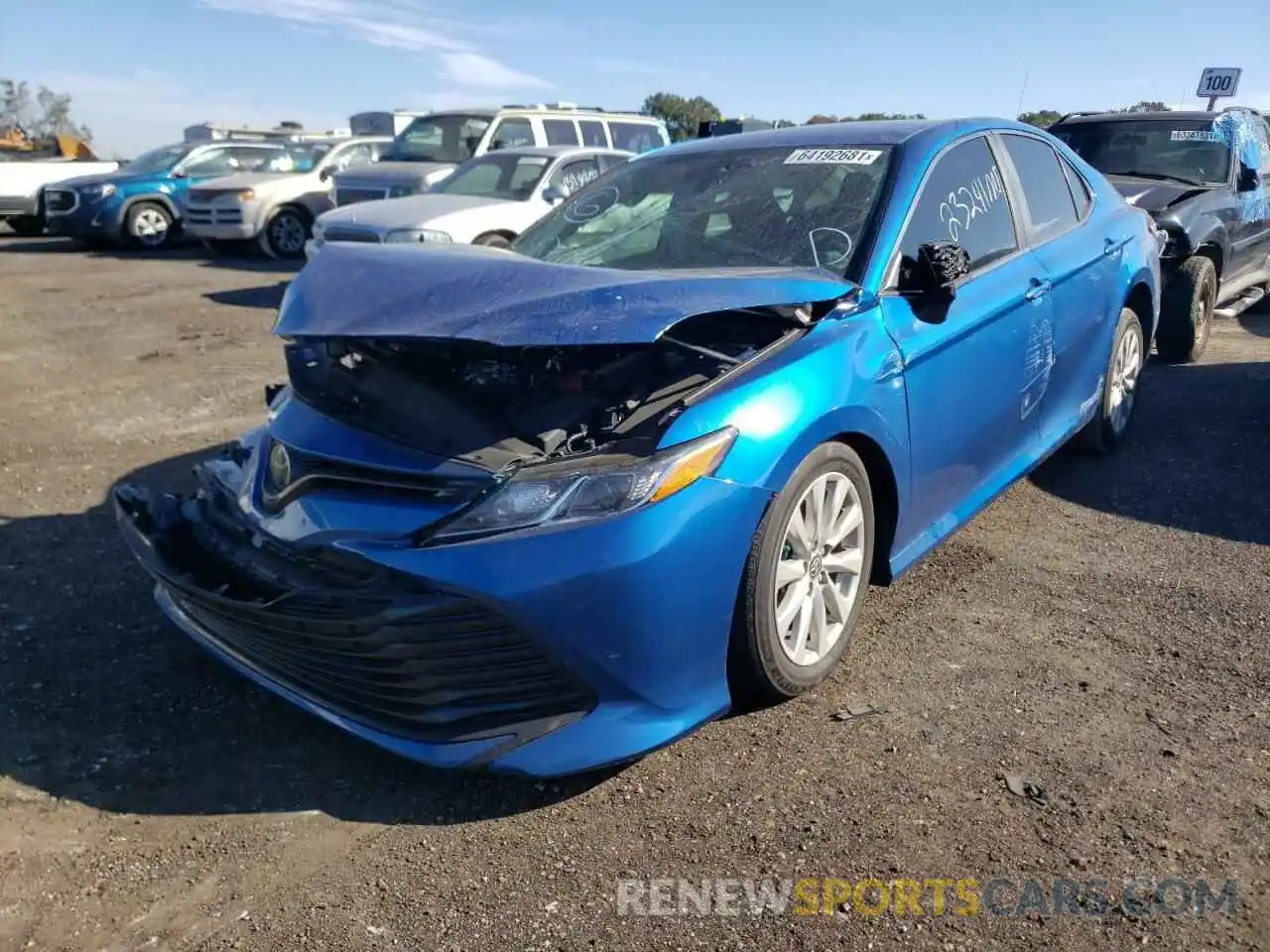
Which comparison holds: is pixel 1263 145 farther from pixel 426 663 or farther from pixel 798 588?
pixel 426 663

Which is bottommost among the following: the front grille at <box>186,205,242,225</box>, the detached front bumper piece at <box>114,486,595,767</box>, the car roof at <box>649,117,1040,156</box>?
the detached front bumper piece at <box>114,486,595,767</box>

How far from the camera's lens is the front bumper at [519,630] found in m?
2.40

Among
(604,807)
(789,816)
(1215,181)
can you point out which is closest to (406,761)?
(604,807)

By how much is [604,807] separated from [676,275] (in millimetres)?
1526

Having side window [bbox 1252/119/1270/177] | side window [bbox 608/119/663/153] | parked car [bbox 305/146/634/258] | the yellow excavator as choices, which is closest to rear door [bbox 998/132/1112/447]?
parked car [bbox 305/146/634/258]

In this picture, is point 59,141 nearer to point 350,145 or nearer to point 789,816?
point 350,145

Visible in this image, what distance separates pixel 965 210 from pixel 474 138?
9566 millimetres

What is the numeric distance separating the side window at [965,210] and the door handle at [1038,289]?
163 millimetres

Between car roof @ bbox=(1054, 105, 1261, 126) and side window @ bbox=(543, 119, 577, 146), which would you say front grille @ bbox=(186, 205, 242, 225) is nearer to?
side window @ bbox=(543, 119, 577, 146)

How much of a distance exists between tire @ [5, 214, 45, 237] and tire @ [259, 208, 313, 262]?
5.77 meters

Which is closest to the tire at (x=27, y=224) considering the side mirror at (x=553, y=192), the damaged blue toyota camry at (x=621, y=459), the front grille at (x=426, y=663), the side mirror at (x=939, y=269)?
the side mirror at (x=553, y=192)

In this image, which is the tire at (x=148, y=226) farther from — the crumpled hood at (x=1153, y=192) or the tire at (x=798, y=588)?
the tire at (x=798, y=588)

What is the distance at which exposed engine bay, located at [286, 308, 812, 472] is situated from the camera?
2760mm

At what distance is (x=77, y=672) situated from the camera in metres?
3.22
